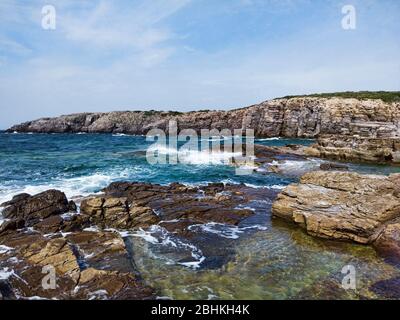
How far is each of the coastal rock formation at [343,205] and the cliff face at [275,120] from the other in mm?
36141

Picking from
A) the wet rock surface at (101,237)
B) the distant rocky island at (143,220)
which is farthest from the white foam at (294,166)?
the wet rock surface at (101,237)

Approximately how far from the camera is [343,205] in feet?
44.1

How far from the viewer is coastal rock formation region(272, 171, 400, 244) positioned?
12.4 metres

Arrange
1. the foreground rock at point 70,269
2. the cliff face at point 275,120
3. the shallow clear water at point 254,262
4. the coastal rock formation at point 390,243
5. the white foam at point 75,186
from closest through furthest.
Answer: the foreground rock at point 70,269
the shallow clear water at point 254,262
the coastal rock formation at point 390,243
the white foam at point 75,186
the cliff face at point 275,120

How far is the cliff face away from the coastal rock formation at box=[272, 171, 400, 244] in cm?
3614

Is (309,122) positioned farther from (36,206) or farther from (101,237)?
(101,237)

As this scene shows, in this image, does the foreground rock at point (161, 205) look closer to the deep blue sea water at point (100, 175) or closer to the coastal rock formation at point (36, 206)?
the coastal rock formation at point (36, 206)

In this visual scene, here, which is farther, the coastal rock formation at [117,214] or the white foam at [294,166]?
the white foam at [294,166]

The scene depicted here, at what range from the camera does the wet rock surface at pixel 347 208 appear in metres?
12.1

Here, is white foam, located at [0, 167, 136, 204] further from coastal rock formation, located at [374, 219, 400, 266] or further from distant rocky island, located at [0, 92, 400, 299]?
coastal rock formation, located at [374, 219, 400, 266]

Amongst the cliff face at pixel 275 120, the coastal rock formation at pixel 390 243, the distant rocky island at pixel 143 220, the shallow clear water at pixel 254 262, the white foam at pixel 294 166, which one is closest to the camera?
the shallow clear water at pixel 254 262

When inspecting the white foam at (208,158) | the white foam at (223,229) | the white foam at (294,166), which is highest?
the white foam at (208,158)

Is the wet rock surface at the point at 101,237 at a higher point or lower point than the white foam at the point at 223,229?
higher
